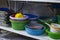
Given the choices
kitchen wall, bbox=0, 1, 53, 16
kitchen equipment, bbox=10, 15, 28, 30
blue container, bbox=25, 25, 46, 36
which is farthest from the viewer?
kitchen wall, bbox=0, 1, 53, 16

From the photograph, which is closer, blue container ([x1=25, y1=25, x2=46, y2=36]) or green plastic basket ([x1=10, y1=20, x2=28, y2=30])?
blue container ([x1=25, y1=25, x2=46, y2=36])

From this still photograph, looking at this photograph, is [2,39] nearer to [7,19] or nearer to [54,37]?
[7,19]

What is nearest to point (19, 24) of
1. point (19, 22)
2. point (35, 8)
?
point (19, 22)

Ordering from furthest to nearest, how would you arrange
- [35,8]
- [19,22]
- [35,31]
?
[35,8]
[19,22]
[35,31]

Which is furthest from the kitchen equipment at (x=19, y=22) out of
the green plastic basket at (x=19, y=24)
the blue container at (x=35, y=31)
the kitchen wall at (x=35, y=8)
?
the kitchen wall at (x=35, y=8)

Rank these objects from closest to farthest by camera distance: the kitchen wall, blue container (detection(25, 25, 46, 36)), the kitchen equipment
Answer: blue container (detection(25, 25, 46, 36)) < the kitchen equipment < the kitchen wall

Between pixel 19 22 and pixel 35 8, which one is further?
pixel 35 8

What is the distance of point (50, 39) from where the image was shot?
3.16ft

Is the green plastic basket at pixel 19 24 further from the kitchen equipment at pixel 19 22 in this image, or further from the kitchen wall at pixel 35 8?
the kitchen wall at pixel 35 8

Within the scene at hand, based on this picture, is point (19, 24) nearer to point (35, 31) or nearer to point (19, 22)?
point (19, 22)

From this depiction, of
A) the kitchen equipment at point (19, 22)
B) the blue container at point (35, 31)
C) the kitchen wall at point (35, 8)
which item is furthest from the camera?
the kitchen wall at point (35, 8)

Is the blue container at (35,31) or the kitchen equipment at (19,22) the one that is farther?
the kitchen equipment at (19,22)

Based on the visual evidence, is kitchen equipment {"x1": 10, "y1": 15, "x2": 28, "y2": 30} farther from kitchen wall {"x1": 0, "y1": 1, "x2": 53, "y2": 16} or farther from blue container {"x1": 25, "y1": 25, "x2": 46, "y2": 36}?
kitchen wall {"x1": 0, "y1": 1, "x2": 53, "y2": 16}

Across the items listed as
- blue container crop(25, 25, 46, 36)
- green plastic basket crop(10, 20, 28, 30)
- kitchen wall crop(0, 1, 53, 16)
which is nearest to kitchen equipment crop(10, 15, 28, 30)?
green plastic basket crop(10, 20, 28, 30)
